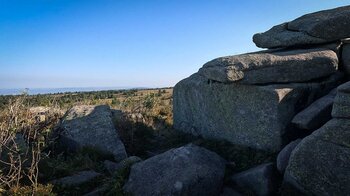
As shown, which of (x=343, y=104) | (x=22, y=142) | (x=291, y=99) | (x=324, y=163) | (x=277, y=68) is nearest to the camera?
(x=324, y=163)

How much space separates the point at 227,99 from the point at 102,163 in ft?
15.9

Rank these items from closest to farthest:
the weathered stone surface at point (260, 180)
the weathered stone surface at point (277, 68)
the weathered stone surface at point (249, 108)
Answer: the weathered stone surface at point (260, 180) → the weathered stone surface at point (249, 108) → the weathered stone surface at point (277, 68)

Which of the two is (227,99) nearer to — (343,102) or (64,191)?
(343,102)

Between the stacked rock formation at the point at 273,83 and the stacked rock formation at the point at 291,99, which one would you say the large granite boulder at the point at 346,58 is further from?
the stacked rock formation at the point at 273,83

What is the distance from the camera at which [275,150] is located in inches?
443

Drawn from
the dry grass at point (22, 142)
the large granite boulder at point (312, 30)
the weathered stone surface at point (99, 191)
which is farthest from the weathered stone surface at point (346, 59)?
the dry grass at point (22, 142)

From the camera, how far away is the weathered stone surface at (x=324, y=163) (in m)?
8.26

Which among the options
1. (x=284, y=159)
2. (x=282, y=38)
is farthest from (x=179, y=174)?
(x=282, y=38)

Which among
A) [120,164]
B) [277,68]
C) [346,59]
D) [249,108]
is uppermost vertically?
[346,59]

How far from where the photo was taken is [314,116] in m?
10.6

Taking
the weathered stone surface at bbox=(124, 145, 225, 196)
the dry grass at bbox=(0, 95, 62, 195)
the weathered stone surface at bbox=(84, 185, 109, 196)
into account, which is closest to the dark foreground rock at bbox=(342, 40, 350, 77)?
the weathered stone surface at bbox=(124, 145, 225, 196)

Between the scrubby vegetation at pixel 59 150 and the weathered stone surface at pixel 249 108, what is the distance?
0.44m

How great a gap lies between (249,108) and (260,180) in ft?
9.67

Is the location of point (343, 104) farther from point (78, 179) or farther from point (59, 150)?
point (59, 150)
